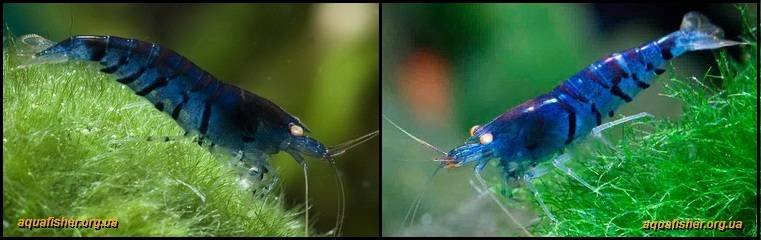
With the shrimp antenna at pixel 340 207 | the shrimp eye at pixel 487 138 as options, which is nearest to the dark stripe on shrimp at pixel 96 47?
the shrimp antenna at pixel 340 207

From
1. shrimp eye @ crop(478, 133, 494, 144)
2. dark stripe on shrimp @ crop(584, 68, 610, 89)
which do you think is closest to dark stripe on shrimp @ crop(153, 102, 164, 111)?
shrimp eye @ crop(478, 133, 494, 144)

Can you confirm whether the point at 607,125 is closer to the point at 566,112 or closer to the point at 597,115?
the point at 597,115

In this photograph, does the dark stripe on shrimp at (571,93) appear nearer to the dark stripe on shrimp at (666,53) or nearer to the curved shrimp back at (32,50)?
the dark stripe on shrimp at (666,53)

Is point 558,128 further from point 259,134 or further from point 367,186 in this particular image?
point 259,134

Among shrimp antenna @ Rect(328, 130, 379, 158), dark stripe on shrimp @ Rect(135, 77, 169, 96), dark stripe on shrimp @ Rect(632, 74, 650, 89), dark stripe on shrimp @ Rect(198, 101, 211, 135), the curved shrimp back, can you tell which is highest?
the curved shrimp back

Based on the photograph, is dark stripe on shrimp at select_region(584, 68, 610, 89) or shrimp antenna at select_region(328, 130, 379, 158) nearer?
dark stripe on shrimp at select_region(584, 68, 610, 89)

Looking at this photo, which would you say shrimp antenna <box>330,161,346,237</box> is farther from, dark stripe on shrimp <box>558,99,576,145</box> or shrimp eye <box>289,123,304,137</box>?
dark stripe on shrimp <box>558,99,576,145</box>
